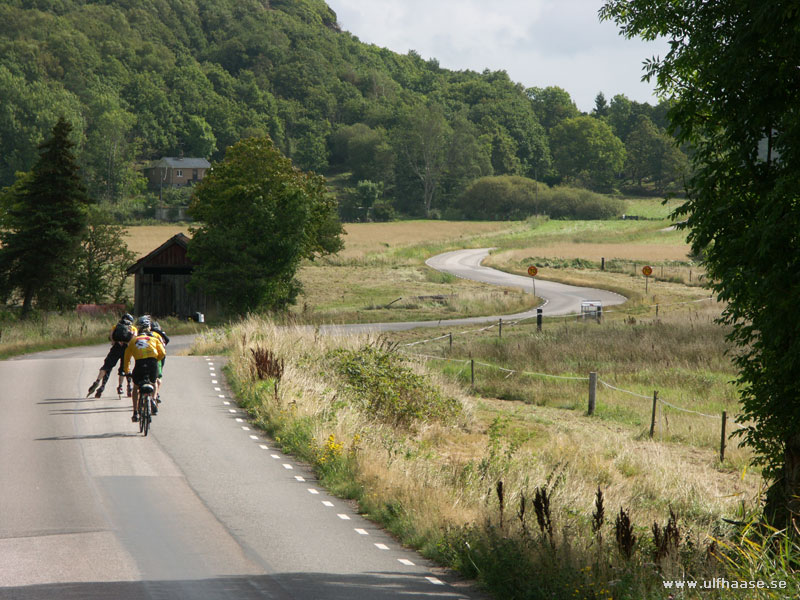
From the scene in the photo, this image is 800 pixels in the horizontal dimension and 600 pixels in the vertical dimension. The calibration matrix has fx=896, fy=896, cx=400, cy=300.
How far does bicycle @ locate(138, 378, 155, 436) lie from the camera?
597 inches

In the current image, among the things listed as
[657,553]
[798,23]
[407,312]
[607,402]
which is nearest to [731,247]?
[798,23]

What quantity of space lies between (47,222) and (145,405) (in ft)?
113

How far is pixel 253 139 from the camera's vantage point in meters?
53.3

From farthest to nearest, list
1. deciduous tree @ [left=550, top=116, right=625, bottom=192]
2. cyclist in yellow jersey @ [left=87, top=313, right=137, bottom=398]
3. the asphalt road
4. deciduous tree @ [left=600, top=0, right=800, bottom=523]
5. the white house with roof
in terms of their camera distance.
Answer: deciduous tree @ [left=550, top=116, right=625, bottom=192] < the white house with roof < cyclist in yellow jersey @ [left=87, top=313, right=137, bottom=398] < the asphalt road < deciduous tree @ [left=600, top=0, right=800, bottom=523]

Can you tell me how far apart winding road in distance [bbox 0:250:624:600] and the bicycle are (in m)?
0.25

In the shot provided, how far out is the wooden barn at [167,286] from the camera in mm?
51312

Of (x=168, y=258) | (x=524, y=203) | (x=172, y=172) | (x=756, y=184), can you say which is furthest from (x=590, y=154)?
(x=756, y=184)

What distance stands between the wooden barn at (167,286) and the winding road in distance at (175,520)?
33.4m

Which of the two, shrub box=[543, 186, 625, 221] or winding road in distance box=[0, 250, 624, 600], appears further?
shrub box=[543, 186, 625, 221]

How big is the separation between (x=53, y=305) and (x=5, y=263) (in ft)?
15.5

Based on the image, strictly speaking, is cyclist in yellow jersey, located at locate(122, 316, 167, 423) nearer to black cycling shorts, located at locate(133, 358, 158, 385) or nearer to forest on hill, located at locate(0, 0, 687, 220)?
black cycling shorts, located at locate(133, 358, 158, 385)

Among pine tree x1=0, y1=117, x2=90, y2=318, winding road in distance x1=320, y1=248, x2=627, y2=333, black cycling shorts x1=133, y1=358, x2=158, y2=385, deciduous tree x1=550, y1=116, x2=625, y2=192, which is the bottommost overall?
winding road in distance x1=320, y1=248, x2=627, y2=333

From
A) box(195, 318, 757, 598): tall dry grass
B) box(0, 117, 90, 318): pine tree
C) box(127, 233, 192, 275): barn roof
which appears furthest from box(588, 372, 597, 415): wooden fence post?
box(127, 233, 192, 275): barn roof

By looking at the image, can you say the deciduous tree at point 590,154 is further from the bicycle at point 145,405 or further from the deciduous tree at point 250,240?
the bicycle at point 145,405
